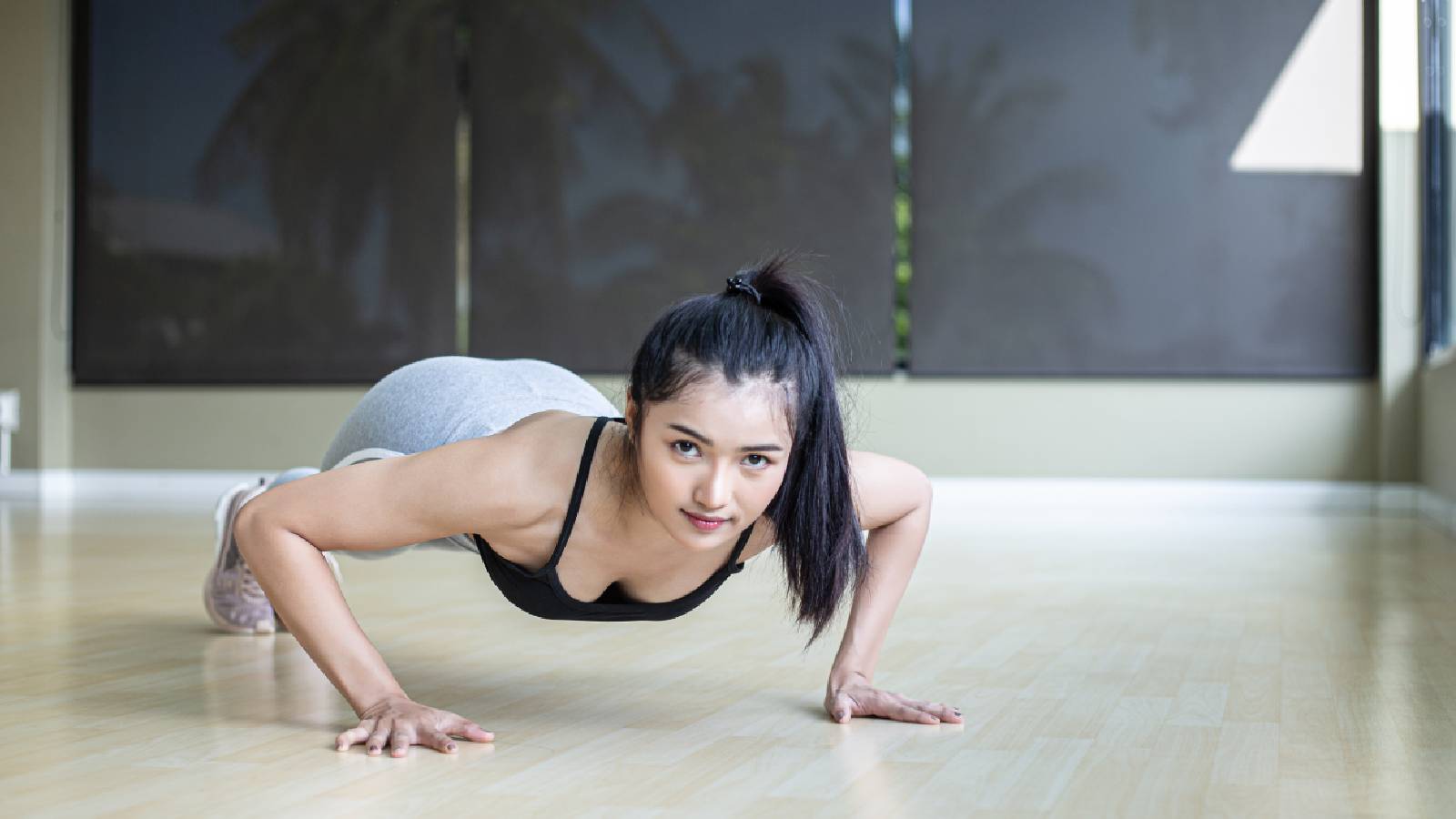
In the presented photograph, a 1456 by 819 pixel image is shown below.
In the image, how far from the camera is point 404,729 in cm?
151

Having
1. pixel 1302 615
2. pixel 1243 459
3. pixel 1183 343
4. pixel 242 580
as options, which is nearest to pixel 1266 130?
pixel 1183 343

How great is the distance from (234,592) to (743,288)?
1282 millimetres

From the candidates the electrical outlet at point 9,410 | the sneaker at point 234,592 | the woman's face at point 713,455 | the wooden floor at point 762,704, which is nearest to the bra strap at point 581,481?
the woman's face at point 713,455

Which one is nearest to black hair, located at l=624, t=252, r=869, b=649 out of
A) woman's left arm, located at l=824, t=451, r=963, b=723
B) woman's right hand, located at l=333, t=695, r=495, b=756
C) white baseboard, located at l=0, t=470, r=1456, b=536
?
woman's left arm, located at l=824, t=451, r=963, b=723

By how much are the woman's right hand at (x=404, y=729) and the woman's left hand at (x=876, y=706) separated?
398 mm

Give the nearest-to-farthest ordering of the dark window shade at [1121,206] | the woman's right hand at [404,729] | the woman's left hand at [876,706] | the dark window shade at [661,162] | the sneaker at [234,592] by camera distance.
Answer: the woman's right hand at [404,729], the woman's left hand at [876,706], the sneaker at [234,592], the dark window shade at [1121,206], the dark window shade at [661,162]

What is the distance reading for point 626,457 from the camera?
5.09 ft

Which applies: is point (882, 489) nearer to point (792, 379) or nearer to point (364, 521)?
point (792, 379)

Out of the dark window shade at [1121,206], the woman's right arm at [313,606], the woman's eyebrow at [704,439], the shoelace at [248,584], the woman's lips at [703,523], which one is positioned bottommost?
the shoelace at [248,584]

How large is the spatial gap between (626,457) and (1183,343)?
498cm

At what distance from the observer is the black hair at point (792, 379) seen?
1.43 m

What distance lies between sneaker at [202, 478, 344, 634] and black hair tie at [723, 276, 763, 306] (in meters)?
1.15

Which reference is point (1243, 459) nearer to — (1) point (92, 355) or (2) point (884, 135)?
(2) point (884, 135)

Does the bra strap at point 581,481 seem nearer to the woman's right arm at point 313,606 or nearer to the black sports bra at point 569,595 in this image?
the black sports bra at point 569,595
